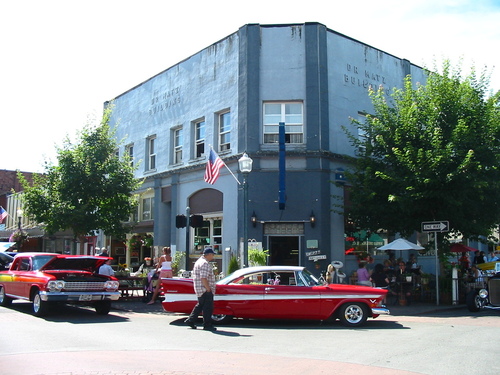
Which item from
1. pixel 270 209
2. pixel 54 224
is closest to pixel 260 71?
pixel 270 209

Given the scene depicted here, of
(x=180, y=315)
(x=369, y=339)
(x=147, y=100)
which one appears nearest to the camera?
(x=369, y=339)

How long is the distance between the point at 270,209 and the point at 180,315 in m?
6.18

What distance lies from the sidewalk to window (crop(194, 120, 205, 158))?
7.69 m

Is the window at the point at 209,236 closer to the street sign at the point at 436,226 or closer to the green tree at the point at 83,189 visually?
the green tree at the point at 83,189

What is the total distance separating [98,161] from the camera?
18953mm

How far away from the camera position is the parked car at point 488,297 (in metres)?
13.7

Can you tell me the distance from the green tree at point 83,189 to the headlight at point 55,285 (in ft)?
19.7

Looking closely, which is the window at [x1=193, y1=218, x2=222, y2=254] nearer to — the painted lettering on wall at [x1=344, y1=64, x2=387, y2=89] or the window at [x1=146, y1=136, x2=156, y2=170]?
the window at [x1=146, y1=136, x2=156, y2=170]

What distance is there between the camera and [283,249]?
19.3 meters

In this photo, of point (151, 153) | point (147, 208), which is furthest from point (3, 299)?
point (151, 153)

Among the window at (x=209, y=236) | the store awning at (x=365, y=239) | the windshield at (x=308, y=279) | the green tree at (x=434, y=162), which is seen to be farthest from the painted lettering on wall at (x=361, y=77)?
the windshield at (x=308, y=279)

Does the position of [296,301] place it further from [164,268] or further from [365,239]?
[365,239]

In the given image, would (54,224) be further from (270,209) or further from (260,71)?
(260,71)

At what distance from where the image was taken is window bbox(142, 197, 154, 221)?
25.7 m
